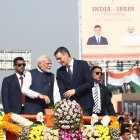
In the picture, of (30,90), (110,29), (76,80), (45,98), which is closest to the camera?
(45,98)

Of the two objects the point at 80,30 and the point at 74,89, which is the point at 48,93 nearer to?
the point at 74,89

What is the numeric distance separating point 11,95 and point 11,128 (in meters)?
1.81

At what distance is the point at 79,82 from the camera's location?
9469 mm

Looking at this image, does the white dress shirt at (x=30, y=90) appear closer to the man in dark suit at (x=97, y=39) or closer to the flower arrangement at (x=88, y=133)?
the flower arrangement at (x=88, y=133)

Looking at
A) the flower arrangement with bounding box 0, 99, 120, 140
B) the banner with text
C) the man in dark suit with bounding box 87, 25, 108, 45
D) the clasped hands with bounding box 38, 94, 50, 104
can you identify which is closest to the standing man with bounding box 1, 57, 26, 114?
the clasped hands with bounding box 38, 94, 50, 104

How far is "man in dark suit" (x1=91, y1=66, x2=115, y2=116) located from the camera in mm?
9867

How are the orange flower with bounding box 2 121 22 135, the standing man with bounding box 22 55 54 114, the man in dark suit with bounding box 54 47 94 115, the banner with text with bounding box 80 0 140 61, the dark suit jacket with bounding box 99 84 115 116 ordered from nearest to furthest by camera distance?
1. the orange flower with bounding box 2 121 22 135
2. the man in dark suit with bounding box 54 47 94 115
3. the standing man with bounding box 22 55 54 114
4. the dark suit jacket with bounding box 99 84 115 116
5. the banner with text with bounding box 80 0 140 61

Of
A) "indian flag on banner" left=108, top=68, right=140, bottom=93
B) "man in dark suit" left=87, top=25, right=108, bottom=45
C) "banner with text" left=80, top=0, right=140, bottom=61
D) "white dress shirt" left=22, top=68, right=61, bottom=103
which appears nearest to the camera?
"white dress shirt" left=22, top=68, right=61, bottom=103

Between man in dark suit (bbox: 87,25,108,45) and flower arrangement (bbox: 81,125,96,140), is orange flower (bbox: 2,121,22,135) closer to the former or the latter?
flower arrangement (bbox: 81,125,96,140)

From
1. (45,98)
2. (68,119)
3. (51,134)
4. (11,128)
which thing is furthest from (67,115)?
(45,98)

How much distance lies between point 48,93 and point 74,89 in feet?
2.13

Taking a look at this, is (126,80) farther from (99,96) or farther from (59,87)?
(59,87)

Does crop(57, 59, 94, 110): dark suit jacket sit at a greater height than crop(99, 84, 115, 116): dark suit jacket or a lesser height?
greater

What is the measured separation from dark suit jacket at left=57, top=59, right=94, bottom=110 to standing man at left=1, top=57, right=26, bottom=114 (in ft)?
3.45
